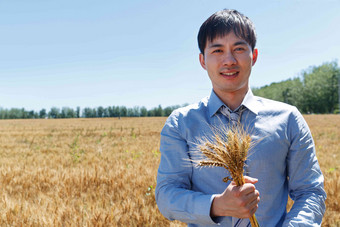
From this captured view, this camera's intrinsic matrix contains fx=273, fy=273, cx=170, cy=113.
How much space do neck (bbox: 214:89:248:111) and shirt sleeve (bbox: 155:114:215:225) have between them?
0.33 m

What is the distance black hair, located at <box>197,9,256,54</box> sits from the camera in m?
1.66

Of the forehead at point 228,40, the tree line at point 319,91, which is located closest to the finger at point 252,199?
the forehead at point 228,40

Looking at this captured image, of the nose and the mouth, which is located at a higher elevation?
the nose

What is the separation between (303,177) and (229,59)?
0.82 metres

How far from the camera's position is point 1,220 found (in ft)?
10.6

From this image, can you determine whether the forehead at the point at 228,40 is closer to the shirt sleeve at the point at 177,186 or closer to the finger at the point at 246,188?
the shirt sleeve at the point at 177,186

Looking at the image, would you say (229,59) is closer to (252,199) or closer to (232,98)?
(232,98)

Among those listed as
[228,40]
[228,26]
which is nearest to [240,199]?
[228,40]

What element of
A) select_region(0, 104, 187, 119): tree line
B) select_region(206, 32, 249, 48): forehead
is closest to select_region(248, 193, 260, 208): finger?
select_region(206, 32, 249, 48): forehead

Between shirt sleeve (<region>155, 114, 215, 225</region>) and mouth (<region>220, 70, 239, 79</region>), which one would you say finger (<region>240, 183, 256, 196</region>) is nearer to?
shirt sleeve (<region>155, 114, 215, 225</region>)

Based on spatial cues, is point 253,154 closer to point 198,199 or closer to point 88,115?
point 198,199

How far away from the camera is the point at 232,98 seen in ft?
5.73

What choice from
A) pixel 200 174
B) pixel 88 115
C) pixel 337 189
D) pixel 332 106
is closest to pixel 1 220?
pixel 200 174

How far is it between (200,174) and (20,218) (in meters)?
2.67
